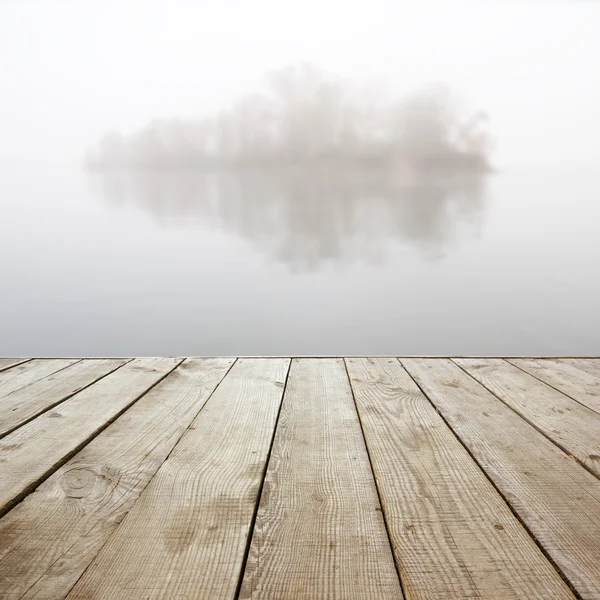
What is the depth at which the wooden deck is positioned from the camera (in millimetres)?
527

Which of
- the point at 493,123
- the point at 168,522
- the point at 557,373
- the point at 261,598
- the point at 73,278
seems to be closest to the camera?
the point at 261,598

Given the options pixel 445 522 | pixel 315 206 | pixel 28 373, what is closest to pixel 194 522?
pixel 445 522

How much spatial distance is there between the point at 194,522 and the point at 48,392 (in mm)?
663

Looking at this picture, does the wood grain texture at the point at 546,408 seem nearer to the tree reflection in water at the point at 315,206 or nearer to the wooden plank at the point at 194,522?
the wooden plank at the point at 194,522

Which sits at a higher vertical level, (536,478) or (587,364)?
(587,364)

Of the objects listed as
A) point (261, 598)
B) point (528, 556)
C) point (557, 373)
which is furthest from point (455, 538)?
point (557, 373)

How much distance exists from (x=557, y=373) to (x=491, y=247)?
3261mm

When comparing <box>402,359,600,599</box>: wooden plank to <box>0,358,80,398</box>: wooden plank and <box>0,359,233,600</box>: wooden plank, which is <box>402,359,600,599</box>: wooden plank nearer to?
<box>0,359,233,600</box>: wooden plank

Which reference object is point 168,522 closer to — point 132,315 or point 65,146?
point 132,315

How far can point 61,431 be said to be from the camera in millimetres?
897

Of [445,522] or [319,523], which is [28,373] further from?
[445,522]

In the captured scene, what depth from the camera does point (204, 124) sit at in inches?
174

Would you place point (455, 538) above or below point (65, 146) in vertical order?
below

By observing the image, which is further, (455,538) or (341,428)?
(341,428)
